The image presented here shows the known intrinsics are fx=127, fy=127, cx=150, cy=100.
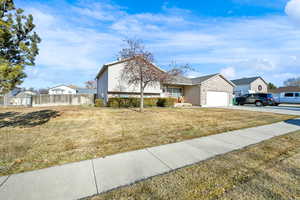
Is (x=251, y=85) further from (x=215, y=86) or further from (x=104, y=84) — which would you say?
(x=104, y=84)

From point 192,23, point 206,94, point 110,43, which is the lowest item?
point 206,94

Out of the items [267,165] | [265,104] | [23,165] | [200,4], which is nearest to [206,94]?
[265,104]

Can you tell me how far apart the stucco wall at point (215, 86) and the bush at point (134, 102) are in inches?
187

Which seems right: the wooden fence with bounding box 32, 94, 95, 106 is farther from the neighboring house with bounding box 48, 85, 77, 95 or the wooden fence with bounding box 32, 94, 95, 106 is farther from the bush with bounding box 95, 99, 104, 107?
the neighboring house with bounding box 48, 85, 77, 95

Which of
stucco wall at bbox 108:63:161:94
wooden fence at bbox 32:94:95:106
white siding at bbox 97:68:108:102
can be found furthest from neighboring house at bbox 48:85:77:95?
stucco wall at bbox 108:63:161:94

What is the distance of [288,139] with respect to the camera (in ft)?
14.5

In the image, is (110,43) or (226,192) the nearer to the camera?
(226,192)

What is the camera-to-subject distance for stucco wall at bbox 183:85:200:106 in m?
17.5

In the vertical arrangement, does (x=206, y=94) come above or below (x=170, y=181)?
above

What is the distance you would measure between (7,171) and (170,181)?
3192 millimetres

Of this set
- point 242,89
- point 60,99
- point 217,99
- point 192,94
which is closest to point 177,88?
point 192,94

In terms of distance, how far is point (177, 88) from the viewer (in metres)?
19.3

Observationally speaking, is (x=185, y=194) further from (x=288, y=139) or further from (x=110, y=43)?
(x=110, y=43)

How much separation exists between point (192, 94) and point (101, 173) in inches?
690
